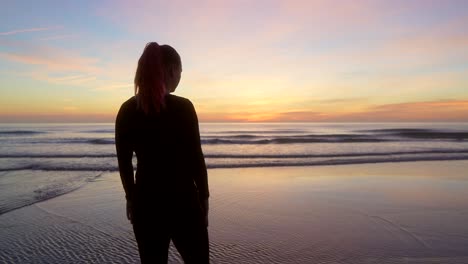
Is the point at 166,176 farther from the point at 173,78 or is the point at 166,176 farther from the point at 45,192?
the point at 45,192

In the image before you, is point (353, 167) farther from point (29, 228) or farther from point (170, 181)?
point (170, 181)

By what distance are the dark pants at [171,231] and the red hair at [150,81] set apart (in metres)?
0.50

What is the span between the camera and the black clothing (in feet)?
5.57

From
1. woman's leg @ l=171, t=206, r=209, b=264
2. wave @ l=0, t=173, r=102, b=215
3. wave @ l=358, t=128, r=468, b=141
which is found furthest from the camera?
wave @ l=358, t=128, r=468, b=141

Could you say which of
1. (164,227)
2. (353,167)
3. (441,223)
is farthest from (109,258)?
(353,167)

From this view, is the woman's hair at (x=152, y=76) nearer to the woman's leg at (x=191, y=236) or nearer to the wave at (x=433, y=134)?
the woman's leg at (x=191, y=236)

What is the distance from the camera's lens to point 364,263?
4031 millimetres

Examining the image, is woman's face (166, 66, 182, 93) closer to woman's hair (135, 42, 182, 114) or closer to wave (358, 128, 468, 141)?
woman's hair (135, 42, 182, 114)

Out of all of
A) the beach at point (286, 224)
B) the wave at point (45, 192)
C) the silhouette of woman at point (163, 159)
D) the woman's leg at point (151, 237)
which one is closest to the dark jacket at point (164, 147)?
the silhouette of woman at point (163, 159)

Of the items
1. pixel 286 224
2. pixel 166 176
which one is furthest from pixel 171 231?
pixel 286 224

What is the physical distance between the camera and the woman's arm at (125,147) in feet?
5.72

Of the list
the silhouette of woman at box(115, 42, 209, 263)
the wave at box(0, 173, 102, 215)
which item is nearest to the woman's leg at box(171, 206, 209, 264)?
the silhouette of woman at box(115, 42, 209, 263)

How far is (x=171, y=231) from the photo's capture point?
1777 millimetres

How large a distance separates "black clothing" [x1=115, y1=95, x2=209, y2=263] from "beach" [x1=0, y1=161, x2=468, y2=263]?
2570 mm
